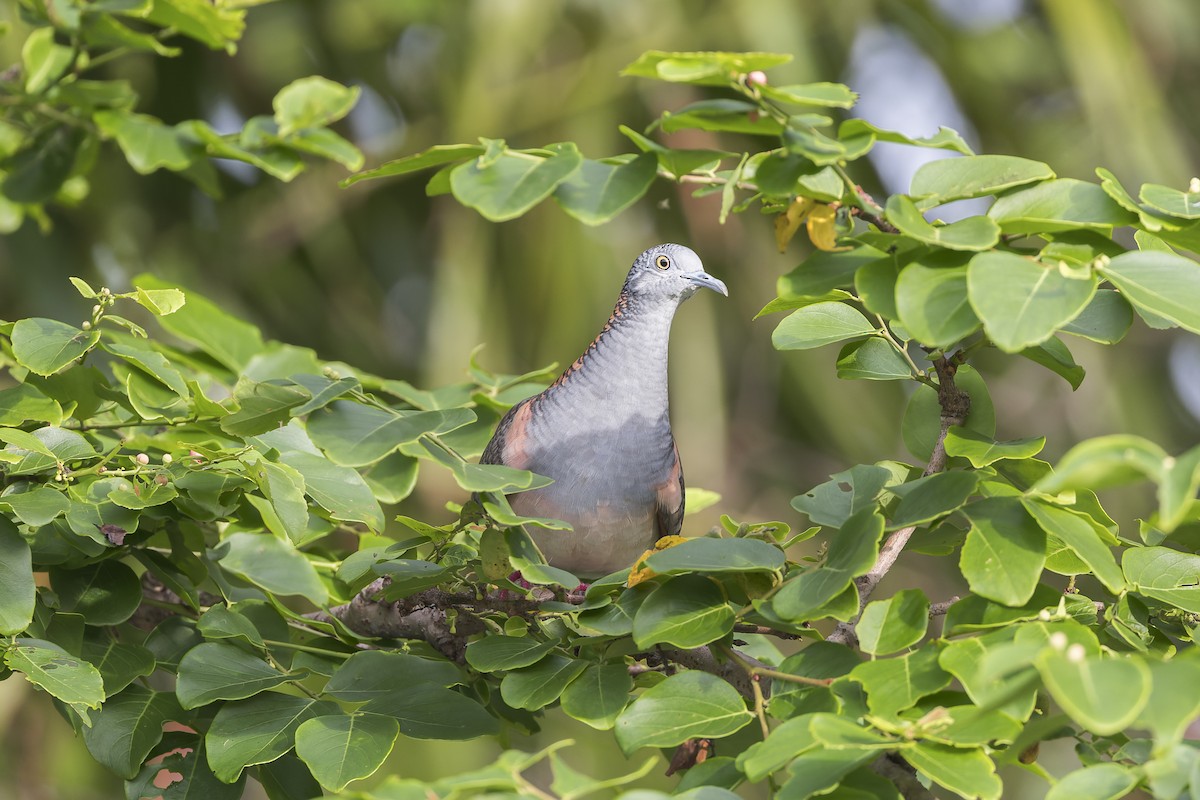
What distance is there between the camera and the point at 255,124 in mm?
1789

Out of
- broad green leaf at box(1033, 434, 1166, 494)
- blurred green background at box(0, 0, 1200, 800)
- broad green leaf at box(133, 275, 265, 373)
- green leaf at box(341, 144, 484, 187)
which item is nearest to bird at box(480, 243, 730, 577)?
broad green leaf at box(133, 275, 265, 373)

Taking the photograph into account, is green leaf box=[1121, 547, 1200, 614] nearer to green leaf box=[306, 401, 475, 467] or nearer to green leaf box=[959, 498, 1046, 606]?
green leaf box=[959, 498, 1046, 606]

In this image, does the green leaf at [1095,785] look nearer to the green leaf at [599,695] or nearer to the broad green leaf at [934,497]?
the broad green leaf at [934,497]

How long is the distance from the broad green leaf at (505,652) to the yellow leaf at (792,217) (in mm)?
520

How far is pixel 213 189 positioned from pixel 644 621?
130 centimetres

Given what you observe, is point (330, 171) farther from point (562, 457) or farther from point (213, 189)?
point (562, 457)

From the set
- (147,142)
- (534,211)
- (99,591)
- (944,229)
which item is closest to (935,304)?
(944,229)

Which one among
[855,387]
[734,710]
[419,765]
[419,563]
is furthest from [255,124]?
[855,387]

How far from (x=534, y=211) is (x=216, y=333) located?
2211 mm

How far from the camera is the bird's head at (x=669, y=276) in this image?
6.82ft

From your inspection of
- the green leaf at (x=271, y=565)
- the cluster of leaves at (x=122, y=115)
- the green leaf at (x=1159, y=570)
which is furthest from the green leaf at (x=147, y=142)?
the green leaf at (x=1159, y=570)

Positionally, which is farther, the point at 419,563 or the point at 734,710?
the point at 419,563

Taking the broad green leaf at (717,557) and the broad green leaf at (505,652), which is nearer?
the broad green leaf at (717,557)

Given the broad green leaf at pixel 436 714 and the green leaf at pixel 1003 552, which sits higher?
the green leaf at pixel 1003 552
